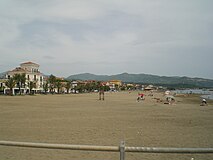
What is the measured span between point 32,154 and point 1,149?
1295mm

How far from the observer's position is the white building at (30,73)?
89.2 m

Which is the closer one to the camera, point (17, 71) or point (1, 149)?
point (1, 149)

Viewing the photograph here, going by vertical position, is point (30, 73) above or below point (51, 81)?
above

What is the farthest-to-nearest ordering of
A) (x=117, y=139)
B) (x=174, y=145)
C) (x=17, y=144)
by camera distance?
(x=117, y=139) → (x=174, y=145) → (x=17, y=144)

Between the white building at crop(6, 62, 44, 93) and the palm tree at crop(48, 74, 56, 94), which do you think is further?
the palm tree at crop(48, 74, 56, 94)

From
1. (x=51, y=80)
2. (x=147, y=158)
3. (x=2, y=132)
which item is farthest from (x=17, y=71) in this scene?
(x=147, y=158)

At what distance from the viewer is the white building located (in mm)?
89188

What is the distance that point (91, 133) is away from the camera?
1197cm

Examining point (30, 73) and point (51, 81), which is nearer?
point (30, 73)

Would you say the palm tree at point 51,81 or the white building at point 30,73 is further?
the palm tree at point 51,81

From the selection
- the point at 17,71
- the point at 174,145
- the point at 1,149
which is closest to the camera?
the point at 1,149

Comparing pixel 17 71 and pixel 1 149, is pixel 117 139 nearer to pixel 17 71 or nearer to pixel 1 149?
pixel 1 149

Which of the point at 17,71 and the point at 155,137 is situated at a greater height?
the point at 17,71

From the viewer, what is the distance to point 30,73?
305ft
